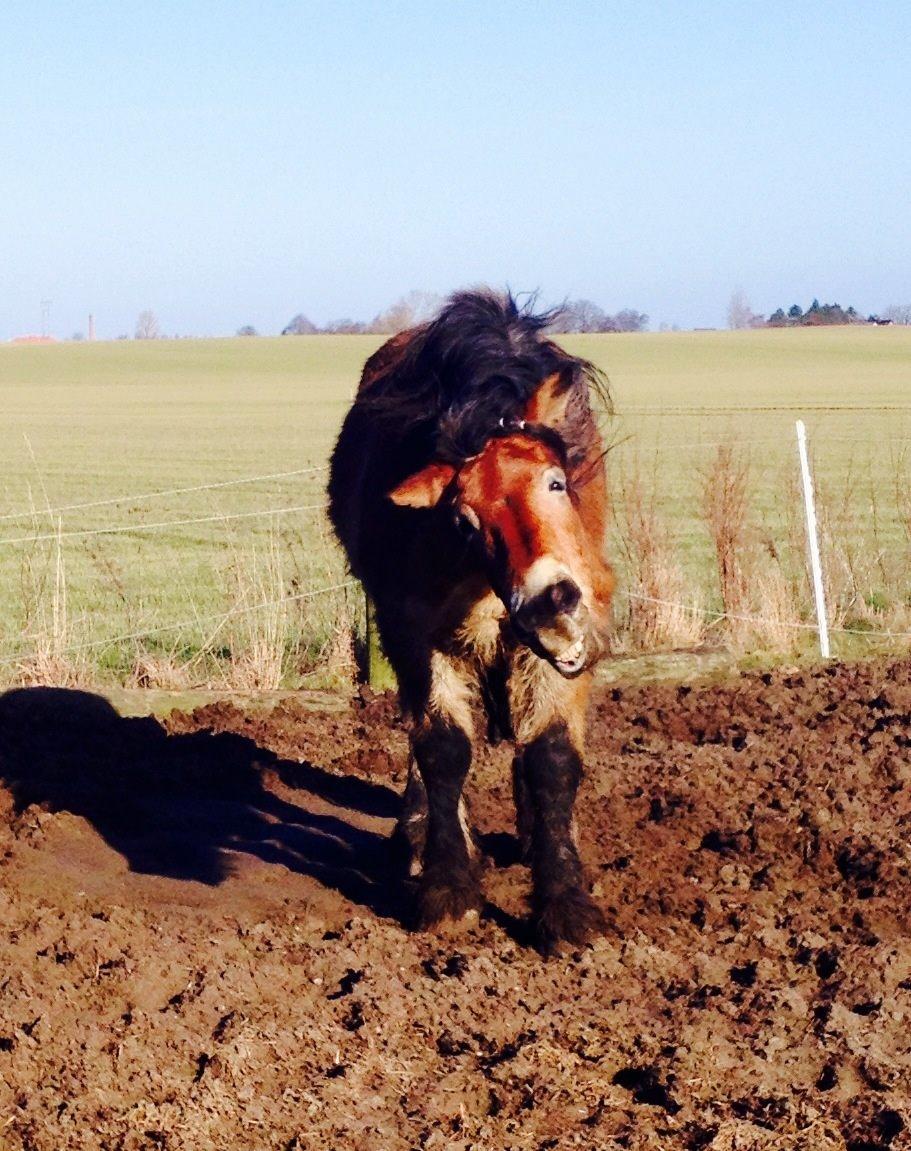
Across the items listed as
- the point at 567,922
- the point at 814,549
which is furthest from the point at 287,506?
the point at 567,922

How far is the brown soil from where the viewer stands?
12.8 ft

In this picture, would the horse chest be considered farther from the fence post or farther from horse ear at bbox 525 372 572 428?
the fence post

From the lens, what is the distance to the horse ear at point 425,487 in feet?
16.1

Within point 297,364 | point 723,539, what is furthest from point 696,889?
point 297,364

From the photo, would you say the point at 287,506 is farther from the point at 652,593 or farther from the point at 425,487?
the point at 425,487

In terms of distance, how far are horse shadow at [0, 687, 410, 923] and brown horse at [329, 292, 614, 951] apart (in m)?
0.61

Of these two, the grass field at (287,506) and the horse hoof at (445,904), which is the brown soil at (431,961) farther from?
the grass field at (287,506)

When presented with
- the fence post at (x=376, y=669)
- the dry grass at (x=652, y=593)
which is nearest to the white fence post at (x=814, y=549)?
the dry grass at (x=652, y=593)

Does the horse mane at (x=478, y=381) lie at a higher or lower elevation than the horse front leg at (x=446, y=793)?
higher

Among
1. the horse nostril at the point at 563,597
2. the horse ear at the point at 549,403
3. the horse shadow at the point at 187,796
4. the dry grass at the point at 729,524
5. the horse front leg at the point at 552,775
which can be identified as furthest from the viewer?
the dry grass at the point at 729,524

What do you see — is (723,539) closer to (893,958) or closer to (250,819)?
(250,819)

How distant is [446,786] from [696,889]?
1.02 meters

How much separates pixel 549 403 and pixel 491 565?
25.9 inches

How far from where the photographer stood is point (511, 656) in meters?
5.42
